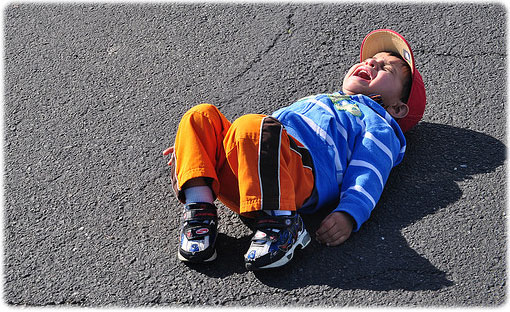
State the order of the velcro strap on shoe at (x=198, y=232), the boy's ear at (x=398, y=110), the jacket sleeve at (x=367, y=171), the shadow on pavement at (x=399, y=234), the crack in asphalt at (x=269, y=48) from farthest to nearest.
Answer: the crack in asphalt at (x=269, y=48) → the boy's ear at (x=398, y=110) → the jacket sleeve at (x=367, y=171) → the velcro strap on shoe at (x=198, y=232) → the shadow on pavement at (x=399, y=234)

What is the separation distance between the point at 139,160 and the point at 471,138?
65.5 inches

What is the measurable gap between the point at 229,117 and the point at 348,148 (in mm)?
854

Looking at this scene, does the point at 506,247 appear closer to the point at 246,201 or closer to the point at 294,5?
the point at 246,201

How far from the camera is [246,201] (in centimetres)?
277

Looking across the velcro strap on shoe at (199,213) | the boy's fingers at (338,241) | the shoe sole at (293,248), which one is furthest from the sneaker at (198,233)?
the boy's fingers at (338,241)

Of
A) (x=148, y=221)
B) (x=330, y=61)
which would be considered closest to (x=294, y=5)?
(x=330, y=61)

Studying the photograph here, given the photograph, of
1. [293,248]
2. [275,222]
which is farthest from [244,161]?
[293,248]

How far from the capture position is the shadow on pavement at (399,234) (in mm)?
2709

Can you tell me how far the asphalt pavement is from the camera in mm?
2732

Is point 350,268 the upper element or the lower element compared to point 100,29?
lower

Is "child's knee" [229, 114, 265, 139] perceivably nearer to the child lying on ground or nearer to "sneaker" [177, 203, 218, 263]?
the child lying on ground

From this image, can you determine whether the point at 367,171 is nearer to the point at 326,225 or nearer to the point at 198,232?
the point at 326,225

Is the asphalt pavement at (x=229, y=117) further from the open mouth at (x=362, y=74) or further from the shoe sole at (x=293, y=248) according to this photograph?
the open mouth at (x=362, y=74)

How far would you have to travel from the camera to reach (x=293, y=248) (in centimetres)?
277
